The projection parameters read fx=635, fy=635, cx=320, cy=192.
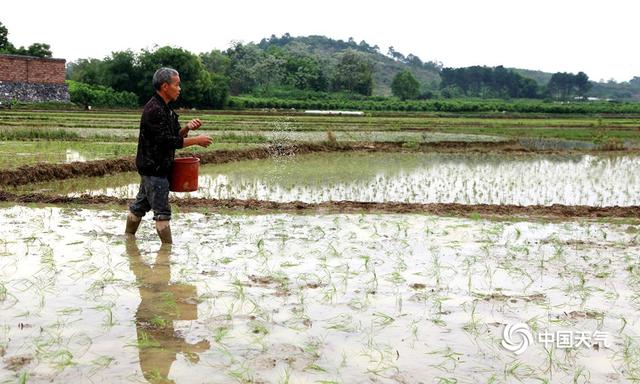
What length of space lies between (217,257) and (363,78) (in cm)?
6277

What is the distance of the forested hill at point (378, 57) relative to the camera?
106 meters

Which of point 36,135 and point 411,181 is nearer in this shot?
point 411,181

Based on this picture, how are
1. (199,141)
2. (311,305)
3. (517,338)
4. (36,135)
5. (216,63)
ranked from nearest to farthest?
1. (517,338)
2. (311,305)
3. (199,141)
4. (36,135)
5. (216,63)

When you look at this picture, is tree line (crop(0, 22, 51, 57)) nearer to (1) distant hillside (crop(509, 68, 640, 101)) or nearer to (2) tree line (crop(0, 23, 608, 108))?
(2) tree line (crop(0, 23, 608, 108))

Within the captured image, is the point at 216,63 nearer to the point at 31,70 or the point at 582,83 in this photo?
the point at 31,70

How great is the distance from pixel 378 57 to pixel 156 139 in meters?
127

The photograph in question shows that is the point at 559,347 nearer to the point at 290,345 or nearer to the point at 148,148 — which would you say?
the point at 290,345

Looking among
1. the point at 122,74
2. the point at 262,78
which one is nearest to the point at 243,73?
the point at 262,78

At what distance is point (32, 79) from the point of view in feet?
119

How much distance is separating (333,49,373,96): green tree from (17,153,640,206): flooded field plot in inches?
1992

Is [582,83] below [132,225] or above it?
above

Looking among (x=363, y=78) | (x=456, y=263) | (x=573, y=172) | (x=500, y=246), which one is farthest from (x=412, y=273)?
(x=363, y=78)

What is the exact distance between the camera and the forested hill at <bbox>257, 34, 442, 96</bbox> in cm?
10625

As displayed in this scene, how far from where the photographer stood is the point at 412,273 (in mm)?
5254
